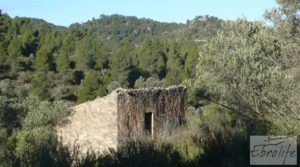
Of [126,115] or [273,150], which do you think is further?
[126,115]

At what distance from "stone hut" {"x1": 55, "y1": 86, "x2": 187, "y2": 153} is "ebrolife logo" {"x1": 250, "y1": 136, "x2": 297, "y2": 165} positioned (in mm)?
10027

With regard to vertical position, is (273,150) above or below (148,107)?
above

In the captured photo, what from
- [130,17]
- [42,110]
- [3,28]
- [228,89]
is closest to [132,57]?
[3,28]

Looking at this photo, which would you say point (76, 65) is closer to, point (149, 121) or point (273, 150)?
point (149, 121)

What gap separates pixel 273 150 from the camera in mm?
4312

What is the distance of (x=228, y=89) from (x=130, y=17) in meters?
117

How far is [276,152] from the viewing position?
4.29 m

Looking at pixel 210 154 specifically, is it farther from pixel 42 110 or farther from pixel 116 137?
pixel 42 110

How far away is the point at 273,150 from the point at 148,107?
1119 cm

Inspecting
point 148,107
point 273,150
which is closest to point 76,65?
point 148,107

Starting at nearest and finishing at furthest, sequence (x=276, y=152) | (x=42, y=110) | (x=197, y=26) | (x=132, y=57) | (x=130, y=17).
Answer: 1. (x=276, y=152)
2. (x=42, y=110)
3. (x=132, y=57)
4. (x=197, y=26)
5. (x=130, y=17)

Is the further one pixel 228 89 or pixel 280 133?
pixel 228 89

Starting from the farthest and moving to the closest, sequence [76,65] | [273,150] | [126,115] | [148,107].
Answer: [76,65], [148,107], [126,115], [273,150]

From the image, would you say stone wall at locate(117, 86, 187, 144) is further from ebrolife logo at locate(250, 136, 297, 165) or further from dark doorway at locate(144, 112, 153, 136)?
ebrolife logo at locate(250, 136, 297, 165)
